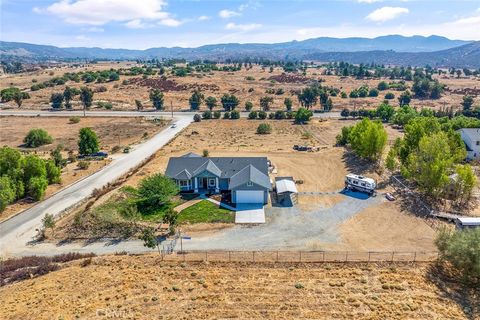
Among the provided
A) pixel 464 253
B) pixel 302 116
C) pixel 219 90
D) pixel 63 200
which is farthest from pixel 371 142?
pixel 219 90

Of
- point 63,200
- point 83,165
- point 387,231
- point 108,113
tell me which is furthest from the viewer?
point 108,113

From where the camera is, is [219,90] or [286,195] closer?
[286,195]

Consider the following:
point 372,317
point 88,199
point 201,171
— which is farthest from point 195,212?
point 372,317

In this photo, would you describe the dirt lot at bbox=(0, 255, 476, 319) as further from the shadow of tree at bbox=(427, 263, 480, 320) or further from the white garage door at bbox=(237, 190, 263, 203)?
the white garage door at bbox=(237, 190, 263, 203)

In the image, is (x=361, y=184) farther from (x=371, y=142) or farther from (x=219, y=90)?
(x=219, y=90)

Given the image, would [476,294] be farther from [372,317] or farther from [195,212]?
[195,212]

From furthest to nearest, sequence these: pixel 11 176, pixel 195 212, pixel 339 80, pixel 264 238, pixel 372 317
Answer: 1. pixel 339 80
2. pixel 11 176
3. pixel 195 212
4. pixel 264 238
5. pixel 372 317
